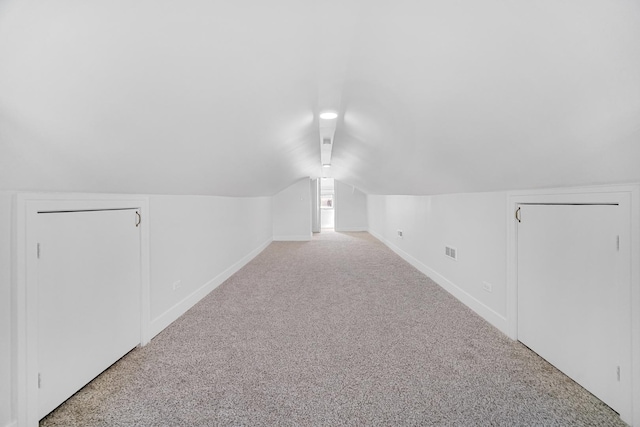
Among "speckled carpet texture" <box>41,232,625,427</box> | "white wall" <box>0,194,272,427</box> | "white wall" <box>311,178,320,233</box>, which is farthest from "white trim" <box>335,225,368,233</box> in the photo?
"speckled carpet texture" <box>41,232,625,427</box>

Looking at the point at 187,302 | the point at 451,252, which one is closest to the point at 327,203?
the point at 451,252

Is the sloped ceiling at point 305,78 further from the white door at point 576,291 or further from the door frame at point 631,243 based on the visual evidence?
the white door at point 576,291

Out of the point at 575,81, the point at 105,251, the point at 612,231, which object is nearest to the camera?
the point at 575,81

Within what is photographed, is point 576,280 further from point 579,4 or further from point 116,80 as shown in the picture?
point 116,80

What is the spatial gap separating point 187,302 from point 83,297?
1505mm

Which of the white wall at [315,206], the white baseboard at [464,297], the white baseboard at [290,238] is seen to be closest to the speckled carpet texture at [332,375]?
the white baseboard at [464,297]

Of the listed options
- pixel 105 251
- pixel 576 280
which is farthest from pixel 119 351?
pixel 576 280

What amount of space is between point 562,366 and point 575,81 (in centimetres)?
189

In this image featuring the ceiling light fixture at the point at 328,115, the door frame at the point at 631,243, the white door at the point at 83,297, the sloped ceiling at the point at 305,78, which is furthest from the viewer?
the ceiling light fixture at the point at 328,115

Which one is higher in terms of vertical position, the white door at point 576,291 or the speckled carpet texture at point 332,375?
the white door at point 576,291

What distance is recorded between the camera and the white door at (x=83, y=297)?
1.76 metres

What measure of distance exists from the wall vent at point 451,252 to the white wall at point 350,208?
25.0ft

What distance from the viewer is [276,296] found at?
3947 millimetres

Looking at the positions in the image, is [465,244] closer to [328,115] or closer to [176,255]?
[328,115]
